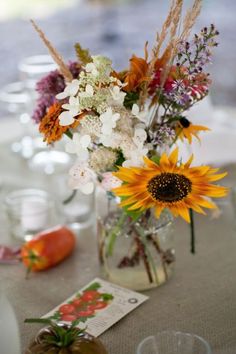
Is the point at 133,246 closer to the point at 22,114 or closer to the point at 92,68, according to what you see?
the point at 92,68

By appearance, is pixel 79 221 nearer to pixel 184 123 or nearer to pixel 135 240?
pixel 135 240

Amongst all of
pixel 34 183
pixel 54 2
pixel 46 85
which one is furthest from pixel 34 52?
pixel 46 85

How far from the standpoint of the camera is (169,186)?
3.20ft

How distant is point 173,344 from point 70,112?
37 centimetres

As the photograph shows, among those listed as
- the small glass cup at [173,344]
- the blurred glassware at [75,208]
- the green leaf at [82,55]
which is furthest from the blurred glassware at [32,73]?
the small glass cup at [173,344]

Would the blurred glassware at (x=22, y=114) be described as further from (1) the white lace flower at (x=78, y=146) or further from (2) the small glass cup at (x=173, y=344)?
(2) the small glass cup at (x=173, y=344)

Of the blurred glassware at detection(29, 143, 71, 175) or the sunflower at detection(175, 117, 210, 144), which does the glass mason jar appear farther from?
the blurred glassware at detection(29, 143, 71, 175)

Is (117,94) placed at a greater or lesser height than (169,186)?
greater

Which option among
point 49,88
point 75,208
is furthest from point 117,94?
point 75,208

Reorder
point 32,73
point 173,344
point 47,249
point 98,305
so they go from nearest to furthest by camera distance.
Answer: point 173,344 → point 98,305 → point 47,249 → point 32,73

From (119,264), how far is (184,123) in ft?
0.96

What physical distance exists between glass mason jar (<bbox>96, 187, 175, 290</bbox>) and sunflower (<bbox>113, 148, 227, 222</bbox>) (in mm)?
157

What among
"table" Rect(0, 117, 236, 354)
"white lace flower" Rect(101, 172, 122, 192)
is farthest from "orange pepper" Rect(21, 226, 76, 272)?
"white lace flower" Rect(101, 172, 122, 192)

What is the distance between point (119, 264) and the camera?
3.92 ft
